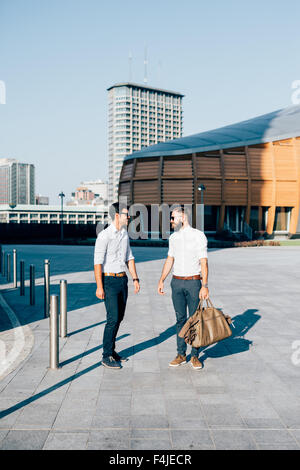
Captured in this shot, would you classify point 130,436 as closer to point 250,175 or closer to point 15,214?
point 250,175

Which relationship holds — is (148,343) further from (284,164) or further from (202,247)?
(284,164)

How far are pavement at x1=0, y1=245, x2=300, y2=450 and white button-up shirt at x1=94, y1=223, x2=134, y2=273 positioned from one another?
1.33m

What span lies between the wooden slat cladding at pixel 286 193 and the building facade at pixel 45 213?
114 m

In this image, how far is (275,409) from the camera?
4371 mm

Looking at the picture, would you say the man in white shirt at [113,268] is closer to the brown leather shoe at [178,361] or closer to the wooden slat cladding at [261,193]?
the brown leather shoe at [178,361]

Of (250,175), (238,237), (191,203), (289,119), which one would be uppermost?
(289,119)

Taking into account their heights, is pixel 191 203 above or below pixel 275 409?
above

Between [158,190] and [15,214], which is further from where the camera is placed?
[15,214]

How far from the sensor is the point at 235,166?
44000mm

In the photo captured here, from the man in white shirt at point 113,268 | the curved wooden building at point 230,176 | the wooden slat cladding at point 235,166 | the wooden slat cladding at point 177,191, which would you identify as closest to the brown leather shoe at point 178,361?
the man in white shirt at point 113,268

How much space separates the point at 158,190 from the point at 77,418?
39.6 meters

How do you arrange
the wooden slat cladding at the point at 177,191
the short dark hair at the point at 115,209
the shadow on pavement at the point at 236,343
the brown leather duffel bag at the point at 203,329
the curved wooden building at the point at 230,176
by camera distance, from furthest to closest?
the curved wooden building at the point at 230,176 → the wooden slat cladding at the point at 177,191 → the shadow on pavement at the point at 236,343 → the short dark hair at the point at 115,209 → the brown leather duffel bag at the point at 203,329

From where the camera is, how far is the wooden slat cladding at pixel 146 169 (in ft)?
145

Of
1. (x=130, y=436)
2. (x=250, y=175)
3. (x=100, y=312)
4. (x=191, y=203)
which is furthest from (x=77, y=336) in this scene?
(x=250, y=175)
